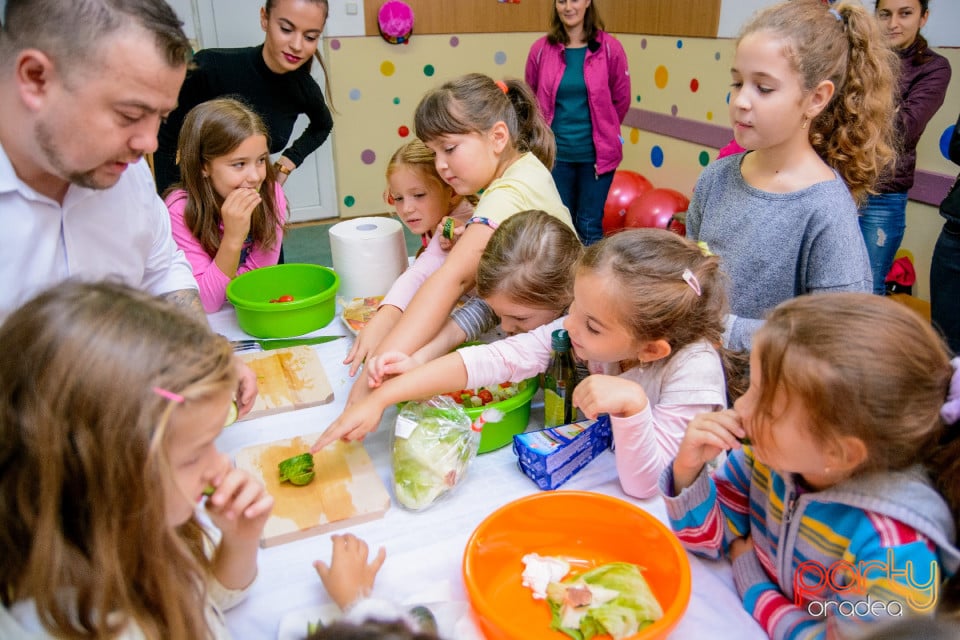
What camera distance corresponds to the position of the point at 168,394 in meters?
0.67

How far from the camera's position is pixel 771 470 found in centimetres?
91

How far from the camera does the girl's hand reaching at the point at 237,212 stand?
5.75ft

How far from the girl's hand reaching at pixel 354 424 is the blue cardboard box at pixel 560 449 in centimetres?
25

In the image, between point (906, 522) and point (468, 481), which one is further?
point (468, 481)

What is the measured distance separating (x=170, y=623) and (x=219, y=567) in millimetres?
164

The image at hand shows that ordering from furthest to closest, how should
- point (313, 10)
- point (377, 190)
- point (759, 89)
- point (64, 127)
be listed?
point (377, 190), point (313, 10), point (759, 89), point (64, 127)

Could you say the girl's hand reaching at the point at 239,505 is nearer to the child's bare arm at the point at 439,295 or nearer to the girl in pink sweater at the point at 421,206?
the child's bare arm at the point at 439,295

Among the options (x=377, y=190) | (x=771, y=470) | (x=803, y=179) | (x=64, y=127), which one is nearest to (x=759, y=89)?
(x=803, y=179)

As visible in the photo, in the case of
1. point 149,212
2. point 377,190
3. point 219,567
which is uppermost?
point 149,212

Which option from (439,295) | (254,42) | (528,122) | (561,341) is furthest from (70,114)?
(254,42)

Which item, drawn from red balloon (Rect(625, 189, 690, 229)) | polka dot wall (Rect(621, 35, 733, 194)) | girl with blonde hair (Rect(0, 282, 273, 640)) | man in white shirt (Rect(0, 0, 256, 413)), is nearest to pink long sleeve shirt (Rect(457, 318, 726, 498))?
man in white shirt (Rect(0, 0, 256, 413))

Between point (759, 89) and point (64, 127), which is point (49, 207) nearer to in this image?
point (64, 127)

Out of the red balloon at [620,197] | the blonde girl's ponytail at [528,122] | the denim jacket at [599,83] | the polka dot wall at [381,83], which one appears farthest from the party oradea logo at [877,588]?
the polka dot wall at [381,83]

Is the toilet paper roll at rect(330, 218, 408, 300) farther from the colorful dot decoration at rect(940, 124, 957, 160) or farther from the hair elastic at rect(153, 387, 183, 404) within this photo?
the colorful dot decoration at rect(940, 124, 957, 160)
